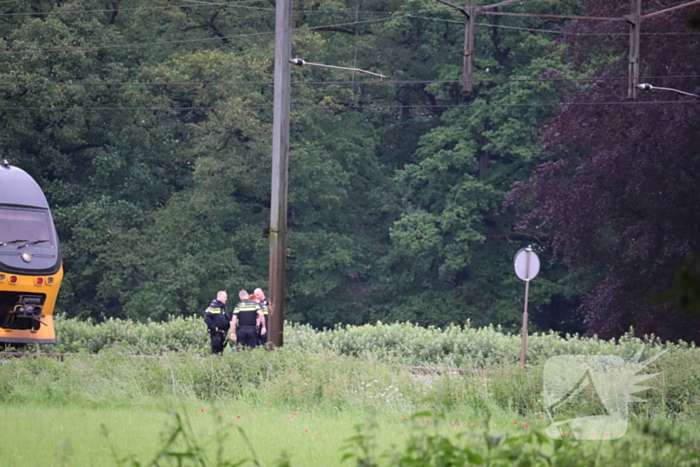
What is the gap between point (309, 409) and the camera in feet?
45.0

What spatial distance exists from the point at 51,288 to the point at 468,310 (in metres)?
19.1

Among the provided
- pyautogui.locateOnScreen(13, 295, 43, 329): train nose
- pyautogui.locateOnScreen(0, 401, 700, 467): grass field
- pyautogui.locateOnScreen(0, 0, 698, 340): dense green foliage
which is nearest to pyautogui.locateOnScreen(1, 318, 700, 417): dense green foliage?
pyautogui.locateOnScreen(0, 401, 700, 467): grass field

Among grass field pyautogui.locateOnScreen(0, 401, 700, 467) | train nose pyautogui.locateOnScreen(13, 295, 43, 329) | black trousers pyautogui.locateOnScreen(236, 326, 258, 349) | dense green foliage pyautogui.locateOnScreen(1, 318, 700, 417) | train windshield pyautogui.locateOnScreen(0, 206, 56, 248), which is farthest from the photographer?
train windshield pyautogui.locateOnScreen(0, 206, 56, 248)

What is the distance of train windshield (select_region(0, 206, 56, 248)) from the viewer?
21984 millimetres

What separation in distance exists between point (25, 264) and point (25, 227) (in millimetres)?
927

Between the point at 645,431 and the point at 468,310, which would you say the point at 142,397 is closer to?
the point at 645,431

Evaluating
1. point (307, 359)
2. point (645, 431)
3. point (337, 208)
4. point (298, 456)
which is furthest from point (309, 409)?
point (337, 208)

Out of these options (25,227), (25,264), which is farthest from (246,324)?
(25,227)

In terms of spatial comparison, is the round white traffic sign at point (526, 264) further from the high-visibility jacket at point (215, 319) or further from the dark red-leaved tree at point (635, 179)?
the dark red-leaved tree at point (635, 179)

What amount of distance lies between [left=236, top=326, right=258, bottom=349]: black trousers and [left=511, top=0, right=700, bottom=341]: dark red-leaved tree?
11150 millimetres

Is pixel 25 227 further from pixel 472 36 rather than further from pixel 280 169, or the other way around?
pixel 472 36

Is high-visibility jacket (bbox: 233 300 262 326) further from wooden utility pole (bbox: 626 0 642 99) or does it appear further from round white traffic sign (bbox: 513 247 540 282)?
wooden utility pole (bbox: 626 0 642 99)

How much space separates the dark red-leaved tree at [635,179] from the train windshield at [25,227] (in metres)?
13.8

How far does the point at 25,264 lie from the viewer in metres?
21.8
